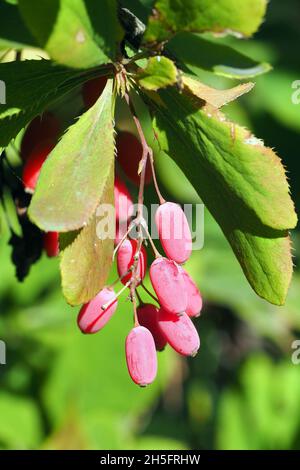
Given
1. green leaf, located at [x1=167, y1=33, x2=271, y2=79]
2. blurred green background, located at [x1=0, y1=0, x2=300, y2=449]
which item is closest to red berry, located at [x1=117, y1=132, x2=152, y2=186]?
green leaf, located at [x1=167, y1=33, x2=271, y2=79]

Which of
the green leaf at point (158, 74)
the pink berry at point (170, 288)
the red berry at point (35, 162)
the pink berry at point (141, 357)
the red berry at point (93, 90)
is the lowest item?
the pink berry at point (141, 357)

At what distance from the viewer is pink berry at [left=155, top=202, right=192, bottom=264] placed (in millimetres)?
827

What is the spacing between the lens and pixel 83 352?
2.03 metres

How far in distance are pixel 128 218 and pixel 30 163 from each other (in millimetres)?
128

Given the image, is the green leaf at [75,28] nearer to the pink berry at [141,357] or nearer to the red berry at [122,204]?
the red berry at [122,204]

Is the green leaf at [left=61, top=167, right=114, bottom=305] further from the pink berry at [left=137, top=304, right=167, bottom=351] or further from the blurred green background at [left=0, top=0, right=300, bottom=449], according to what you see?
the blurred green background at [left=0, top=0, right=300, bottom=449]

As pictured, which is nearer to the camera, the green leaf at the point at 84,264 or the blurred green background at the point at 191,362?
the green leaf at the point at 84,264

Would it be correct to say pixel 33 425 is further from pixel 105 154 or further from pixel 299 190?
pixel 105 154

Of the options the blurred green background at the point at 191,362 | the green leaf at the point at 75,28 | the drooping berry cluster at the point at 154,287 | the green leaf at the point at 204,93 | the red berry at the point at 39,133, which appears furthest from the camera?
the blurred green background at the point at 191,362

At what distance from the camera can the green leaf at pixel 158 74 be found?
70 cm

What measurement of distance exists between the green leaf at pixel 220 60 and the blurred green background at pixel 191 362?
83 cm

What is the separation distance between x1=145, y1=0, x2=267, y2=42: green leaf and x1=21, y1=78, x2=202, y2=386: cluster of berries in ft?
0.65

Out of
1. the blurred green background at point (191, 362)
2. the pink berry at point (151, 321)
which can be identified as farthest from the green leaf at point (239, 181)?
the blurred green background at point (191, 362)
